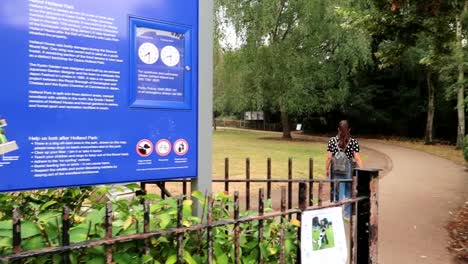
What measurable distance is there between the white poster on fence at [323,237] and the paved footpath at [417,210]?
308 cm

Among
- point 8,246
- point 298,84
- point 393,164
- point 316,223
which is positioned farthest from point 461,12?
point 298,84

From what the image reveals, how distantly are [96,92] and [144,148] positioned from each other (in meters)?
0.38

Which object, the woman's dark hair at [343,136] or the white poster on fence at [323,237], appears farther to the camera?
→ the woman's dark hair at [343,136]

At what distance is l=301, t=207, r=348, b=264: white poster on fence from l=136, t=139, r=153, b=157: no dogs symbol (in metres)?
0.93

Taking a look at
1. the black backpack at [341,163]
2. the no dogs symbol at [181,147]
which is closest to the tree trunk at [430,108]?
the black backpack at [341,163]

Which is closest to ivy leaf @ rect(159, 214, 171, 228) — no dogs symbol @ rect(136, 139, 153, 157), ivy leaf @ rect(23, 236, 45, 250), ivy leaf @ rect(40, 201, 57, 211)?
no dogs symbol @ rect(136, 139, 153, 157)

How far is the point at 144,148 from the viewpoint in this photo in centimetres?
247

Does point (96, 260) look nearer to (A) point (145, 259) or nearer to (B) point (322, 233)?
(A) point (145, 259)

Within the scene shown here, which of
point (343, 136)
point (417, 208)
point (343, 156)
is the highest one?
point (343, 136)

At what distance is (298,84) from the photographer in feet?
93.4

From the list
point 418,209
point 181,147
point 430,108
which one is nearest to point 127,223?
point 181,147

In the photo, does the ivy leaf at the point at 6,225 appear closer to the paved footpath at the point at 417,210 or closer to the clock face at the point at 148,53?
the clock face at the point at 148,53

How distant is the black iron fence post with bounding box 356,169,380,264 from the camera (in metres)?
3.09

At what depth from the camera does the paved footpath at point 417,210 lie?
6.15m
